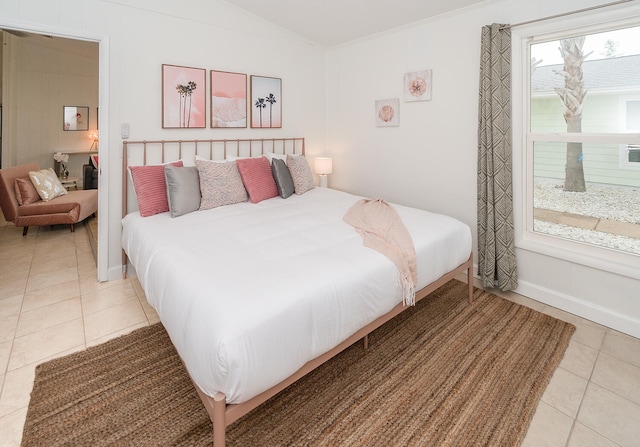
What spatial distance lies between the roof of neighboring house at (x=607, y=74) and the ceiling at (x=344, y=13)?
931mm

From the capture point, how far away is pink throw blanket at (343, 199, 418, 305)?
6.53 feet

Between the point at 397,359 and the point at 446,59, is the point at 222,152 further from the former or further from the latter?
the point at 397,359

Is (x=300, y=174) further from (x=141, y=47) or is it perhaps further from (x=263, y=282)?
(x=263, y=282)

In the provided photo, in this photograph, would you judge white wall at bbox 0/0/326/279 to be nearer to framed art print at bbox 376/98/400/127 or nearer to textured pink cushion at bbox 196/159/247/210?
textured pink cushion at bbox 196/159/247/210

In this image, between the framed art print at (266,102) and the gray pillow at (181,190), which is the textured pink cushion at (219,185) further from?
the framed art print at (266,102)

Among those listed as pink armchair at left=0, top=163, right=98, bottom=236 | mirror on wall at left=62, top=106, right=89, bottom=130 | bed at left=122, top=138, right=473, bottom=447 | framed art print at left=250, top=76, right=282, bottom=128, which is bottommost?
bed at left=122, top=138, right=473, bottom=447

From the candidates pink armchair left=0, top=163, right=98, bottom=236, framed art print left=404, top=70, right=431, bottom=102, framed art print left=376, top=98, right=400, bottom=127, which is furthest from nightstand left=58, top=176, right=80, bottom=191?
framed art print left=404, top=70, right=431, bottom=102

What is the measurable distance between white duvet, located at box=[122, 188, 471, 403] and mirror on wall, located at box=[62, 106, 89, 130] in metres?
5.16

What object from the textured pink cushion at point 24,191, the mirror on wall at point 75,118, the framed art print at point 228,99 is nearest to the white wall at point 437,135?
the framed art print at point 228,99

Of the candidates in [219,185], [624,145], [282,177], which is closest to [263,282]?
[219,185]

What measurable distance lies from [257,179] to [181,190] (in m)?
0.78

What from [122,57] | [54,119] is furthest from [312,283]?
[54,119]

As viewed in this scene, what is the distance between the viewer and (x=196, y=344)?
1.35 m

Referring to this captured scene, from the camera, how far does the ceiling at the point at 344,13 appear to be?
10.3ft
